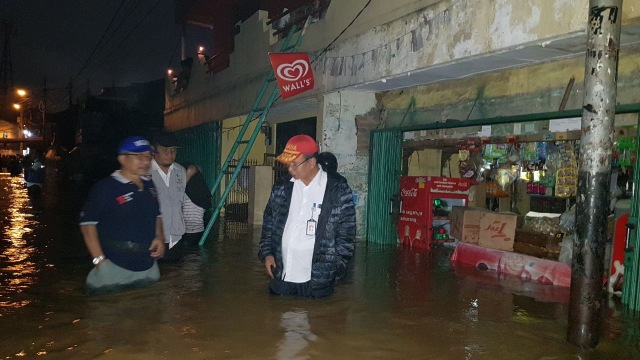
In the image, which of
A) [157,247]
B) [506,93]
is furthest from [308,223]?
[506,93]

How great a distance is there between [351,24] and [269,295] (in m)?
6.09

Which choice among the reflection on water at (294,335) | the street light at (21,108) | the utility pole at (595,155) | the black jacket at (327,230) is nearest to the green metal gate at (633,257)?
the utility pole at (595,155)

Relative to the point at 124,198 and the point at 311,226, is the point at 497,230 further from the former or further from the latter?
the point at 124,198

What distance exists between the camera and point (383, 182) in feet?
34.4

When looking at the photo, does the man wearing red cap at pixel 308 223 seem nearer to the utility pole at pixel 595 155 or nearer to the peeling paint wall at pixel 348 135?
the utility pole at pixel 595 155

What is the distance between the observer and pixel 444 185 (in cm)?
962

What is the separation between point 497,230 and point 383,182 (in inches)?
111

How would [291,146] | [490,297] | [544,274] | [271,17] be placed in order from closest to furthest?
1. [291,146]
2. [490,297]
3. [544,274]
4. [271,17]

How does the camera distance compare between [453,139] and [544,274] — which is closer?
[544,274]

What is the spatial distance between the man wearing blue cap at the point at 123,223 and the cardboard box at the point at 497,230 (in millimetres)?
5220

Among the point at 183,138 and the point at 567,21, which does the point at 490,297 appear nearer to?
the point at 567,21

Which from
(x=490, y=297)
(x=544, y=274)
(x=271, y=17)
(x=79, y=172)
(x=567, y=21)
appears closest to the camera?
(x=567, y=21)

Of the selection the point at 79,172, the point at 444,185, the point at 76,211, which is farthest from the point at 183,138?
the point at 79,172

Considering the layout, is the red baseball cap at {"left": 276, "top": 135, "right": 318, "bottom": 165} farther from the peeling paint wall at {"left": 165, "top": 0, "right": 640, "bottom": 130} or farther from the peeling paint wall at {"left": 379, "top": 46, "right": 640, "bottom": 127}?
the peeling paint wall at {"left": 379, "top": 46, "right": 640, "bottom": 127}
